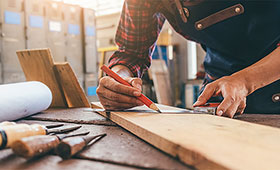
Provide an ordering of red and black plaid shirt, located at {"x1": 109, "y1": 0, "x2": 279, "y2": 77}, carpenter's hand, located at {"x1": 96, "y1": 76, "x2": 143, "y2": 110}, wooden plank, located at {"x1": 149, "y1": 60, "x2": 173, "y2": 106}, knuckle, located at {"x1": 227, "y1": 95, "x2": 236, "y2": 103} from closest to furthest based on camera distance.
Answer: knuckle, located at {"x1": 227, "y1": 95, "x2": 236, "y2": 103} → carpenter's hand, located at {"x1": 96, "y1": 76, "x2": 143, "y2": 110} → red and black plaid shirt, located at {"x1": 109, "y1": 0, "x2": 279, "y2": 77} → wooden plank, located at {"x1": 149, "y1": 60, "x2": 173, "y2": 106}

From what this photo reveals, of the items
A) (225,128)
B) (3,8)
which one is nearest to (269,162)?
(225,128)

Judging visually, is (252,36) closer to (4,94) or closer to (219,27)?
(219,27)

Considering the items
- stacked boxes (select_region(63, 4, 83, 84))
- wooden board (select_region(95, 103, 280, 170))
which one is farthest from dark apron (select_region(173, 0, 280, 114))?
stacked boxes (select_region(63, 4, 83, 84))

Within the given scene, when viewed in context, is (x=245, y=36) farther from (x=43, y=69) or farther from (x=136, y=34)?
(x=43, y=69)

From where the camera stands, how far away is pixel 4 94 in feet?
3.49

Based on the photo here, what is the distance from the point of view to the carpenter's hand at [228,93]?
0.98 metres

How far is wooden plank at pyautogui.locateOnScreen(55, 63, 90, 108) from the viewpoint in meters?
1.60

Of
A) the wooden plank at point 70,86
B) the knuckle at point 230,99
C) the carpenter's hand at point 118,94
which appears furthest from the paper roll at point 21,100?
the knuckle at point 230,99

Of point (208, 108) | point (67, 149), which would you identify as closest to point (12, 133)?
point (67, 149)

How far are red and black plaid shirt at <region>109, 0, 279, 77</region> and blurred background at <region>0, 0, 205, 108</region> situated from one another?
3.62m

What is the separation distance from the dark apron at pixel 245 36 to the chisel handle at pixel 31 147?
111 cm

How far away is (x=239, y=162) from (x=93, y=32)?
5517 millimetres

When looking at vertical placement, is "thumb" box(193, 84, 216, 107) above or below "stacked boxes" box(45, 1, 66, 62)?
below

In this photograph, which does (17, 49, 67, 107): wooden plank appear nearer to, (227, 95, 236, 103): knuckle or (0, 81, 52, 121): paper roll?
(0, 81, 52, 121): paper roll
